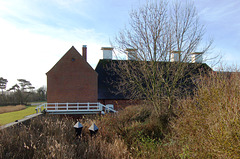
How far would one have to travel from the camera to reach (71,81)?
61.4ft

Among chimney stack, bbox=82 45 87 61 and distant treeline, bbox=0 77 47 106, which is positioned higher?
chimney stack, bbox=82 45 87 61

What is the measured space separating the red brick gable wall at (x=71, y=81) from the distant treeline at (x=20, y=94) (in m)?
24.6

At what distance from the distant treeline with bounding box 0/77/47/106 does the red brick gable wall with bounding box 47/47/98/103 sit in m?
24.6

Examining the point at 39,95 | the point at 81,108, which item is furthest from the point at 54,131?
the point at 39,95

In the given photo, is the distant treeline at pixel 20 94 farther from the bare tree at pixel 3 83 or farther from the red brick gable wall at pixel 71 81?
the red brick gable wall at pixel 71 81

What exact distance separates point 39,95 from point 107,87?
35.9 m

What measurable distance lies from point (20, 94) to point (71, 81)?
2570cm

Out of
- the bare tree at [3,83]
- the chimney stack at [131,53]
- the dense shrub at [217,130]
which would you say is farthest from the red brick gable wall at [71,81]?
the bare tree at [3,83]

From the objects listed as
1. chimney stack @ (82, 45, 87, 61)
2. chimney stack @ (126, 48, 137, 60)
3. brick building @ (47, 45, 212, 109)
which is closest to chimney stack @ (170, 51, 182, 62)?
chimney stack @ (126, 48, 137, 60)

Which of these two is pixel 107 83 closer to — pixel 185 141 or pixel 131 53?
pixel 131 53

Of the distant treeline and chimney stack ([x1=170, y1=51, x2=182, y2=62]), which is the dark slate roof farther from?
the distant treeline

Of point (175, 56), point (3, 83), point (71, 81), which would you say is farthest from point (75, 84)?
point (3, 83)

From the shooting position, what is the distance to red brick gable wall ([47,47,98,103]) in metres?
18.4

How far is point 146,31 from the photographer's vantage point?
1066 centimetres
